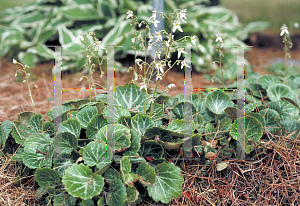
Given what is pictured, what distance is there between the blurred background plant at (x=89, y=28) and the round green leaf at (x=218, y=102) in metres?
1.48

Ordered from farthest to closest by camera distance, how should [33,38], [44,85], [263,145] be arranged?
1. [33,38]
2. [44,85]
3. [263,145]

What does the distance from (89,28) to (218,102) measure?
85.3 inches

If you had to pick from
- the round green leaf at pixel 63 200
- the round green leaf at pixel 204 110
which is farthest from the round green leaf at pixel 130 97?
the round green leaf at pixel 63 200

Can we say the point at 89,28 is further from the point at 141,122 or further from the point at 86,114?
the point at 141,122

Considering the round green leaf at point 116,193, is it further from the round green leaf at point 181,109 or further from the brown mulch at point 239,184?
the round green leaf at point 181,109

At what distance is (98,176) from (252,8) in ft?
21.7

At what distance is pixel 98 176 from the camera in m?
1.12

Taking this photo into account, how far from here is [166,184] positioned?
1.21 m

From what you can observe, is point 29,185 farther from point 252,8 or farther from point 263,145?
point 252,8

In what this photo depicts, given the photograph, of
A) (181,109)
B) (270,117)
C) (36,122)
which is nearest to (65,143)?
(36,122)

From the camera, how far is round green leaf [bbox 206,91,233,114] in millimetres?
1604

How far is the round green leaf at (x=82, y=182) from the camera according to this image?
107 cm

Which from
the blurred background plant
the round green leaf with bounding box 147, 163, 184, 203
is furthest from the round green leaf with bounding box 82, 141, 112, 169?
the blurred background plant

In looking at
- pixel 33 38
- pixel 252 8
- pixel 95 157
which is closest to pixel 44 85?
pixel 33 38
